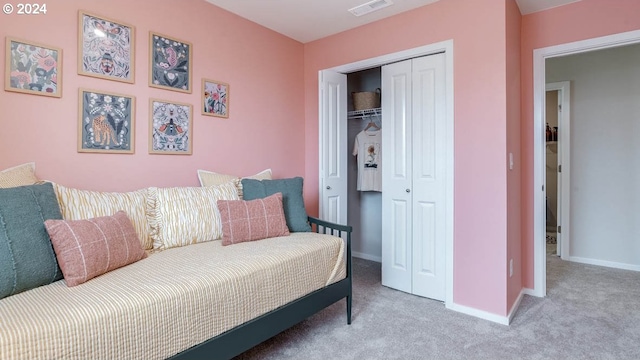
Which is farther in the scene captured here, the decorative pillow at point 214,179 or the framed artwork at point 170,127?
the decorative pillow at point 214,179

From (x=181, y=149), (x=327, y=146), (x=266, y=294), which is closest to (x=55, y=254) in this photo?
(x=266, y=294)

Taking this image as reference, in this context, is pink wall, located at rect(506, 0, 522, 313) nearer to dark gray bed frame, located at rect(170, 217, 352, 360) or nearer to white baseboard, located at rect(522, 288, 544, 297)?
white baseboard, located at rect(522, 288, 544, 297)

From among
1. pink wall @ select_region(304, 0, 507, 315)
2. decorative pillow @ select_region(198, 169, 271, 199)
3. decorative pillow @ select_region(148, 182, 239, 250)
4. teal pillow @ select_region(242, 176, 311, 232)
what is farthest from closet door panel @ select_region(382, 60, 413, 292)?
decorative pillow @ select_region(148, 182, 239, 250)

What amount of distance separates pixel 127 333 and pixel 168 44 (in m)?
1.97

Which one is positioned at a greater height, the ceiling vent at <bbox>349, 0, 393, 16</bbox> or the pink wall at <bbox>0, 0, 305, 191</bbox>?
the ceiling vent at <bbox>349, 0, 393, 16</bbox>

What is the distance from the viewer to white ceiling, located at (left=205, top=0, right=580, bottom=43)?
260 centimetres

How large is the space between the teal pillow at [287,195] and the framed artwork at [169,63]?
88 centimetres

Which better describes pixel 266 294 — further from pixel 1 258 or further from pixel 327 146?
pixel 327 146

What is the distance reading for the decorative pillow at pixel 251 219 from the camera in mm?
2104

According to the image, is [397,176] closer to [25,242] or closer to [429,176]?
[429,176]

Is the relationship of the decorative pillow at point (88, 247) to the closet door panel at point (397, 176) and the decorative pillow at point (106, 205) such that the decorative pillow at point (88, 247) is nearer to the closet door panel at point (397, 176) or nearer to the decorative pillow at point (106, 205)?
the decorative pillow at point (106, 205)

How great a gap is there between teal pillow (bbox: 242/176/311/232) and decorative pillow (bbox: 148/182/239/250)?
10.3 inches

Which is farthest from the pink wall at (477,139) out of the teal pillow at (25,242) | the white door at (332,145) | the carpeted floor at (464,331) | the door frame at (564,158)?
the teal pillow at (25,242)

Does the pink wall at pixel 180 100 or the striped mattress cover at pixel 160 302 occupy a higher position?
the pink wall at pixel 180 100
